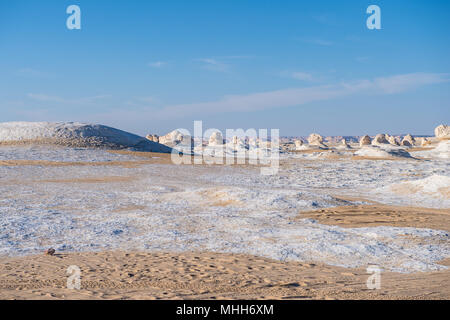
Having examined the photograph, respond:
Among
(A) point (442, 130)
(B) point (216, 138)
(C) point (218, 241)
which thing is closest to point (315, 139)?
(B) point (216, 138)

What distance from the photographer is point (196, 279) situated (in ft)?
20.6

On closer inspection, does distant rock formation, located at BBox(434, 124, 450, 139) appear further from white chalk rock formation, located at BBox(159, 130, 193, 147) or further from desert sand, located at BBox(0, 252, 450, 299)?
desert sand, located at BBox(0, 252, 450, 299)

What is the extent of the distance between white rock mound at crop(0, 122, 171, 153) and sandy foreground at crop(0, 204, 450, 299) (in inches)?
1249

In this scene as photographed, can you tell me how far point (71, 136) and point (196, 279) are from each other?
35.6 meters

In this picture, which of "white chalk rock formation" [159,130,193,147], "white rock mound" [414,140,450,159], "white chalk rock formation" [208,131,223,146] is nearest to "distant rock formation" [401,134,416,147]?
"white rock mound" [414,140,450,159]

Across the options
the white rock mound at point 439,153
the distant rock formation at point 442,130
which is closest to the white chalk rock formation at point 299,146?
the distant rock formation at point 442,130

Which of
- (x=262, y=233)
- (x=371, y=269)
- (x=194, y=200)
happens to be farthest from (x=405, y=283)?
(x=194, y=200)

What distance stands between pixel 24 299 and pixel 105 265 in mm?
1876

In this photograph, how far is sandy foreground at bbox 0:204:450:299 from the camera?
18.3ft

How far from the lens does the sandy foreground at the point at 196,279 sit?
558cm

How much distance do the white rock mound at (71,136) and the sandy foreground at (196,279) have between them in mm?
31732

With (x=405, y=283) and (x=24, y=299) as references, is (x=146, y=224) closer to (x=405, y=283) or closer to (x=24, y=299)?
(x=24, y=299)

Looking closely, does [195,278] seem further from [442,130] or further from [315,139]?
[315,139]
